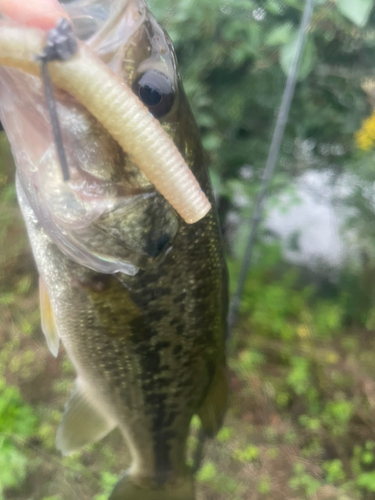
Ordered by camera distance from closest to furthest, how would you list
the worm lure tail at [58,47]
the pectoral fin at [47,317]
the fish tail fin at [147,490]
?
the worm lure tail at [58,47]
the pectoral fin at [47,317]
the fish tail fin at [147,490]

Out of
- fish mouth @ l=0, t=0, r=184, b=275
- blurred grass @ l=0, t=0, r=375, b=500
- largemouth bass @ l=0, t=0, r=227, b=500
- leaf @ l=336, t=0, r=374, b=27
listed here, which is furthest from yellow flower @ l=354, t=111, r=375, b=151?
fish mouth @ l=0, t=0, r=184, b=275

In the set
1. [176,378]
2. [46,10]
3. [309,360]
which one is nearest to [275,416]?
[309,360]

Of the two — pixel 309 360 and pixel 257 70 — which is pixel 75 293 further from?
pixel 309 360

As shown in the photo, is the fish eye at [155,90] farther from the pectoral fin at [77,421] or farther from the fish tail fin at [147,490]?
the fish tail fin at [147,490]

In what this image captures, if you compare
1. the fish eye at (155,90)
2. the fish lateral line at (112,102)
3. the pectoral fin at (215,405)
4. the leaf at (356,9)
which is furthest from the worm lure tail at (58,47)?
the leaf at (356,9)

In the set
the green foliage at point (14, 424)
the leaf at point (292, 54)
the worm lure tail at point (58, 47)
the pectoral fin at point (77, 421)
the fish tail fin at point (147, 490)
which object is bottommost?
the green foliage at point (14, 424)

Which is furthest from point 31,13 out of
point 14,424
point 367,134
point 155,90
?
point 14,424

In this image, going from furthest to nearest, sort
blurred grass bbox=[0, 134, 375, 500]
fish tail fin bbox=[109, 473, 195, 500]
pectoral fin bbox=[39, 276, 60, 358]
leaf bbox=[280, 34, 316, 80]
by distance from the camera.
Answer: blurred grass bbox=[0, 134, 375, 500]
leaf bbox=[280, 34, 316, 80]
fish tail fin bbox=[109, 473, 195, 500]
pectoral fin bbox=[39, 276, 60, 358]

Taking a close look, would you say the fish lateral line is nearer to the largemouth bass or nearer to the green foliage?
the largemouth bass
